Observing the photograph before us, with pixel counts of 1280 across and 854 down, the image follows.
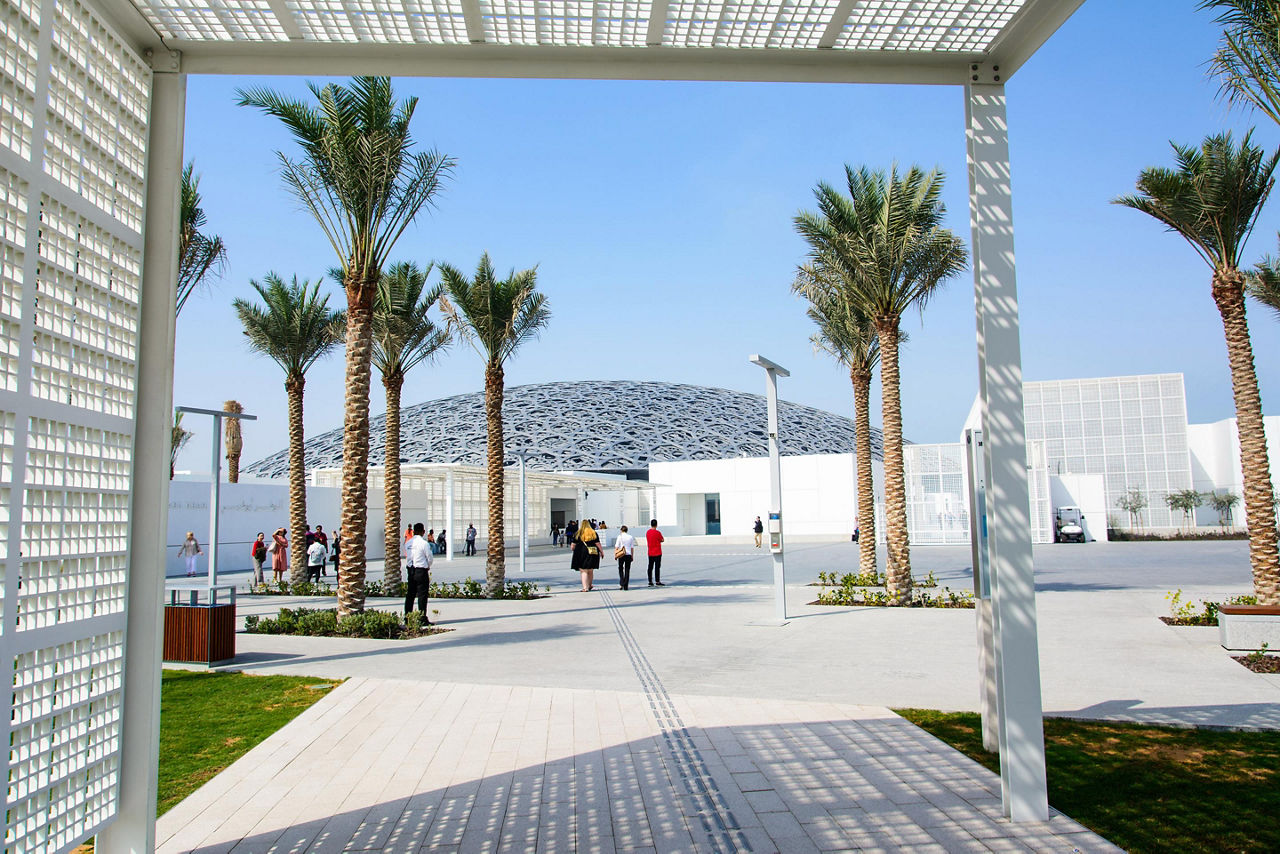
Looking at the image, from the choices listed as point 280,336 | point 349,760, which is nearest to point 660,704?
point 349,760

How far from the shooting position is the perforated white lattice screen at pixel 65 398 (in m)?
2.49

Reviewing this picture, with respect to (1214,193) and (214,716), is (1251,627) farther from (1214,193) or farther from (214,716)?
(214,716)

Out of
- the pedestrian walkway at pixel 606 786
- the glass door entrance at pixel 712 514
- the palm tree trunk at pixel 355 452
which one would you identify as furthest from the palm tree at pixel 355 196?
the glass door entrance at pixel 712 514

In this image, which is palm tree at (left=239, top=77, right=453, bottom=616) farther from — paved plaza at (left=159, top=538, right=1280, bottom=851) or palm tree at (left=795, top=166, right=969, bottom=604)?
palm tree at (left=795, top=166, right=969, bottom=604)

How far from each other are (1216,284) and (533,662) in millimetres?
9884

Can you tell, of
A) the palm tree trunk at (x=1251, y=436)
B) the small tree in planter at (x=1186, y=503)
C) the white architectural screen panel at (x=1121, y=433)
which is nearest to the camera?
the palm tree trunk at (x=1251, y=436)

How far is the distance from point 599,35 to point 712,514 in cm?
4606

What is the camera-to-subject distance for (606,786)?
465cm

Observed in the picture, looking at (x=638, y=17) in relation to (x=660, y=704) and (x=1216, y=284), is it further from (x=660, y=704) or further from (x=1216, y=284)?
(x=1216, y=284)

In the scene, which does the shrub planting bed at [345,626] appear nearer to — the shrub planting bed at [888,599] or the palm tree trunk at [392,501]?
the palm tree trunk at [392,501]

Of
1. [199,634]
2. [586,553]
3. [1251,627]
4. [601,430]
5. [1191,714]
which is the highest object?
[601,430]

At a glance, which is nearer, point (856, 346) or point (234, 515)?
point (856, 346)

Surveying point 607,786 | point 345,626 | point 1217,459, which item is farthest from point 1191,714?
point 1217,459

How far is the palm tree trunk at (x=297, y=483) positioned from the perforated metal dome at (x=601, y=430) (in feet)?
112
